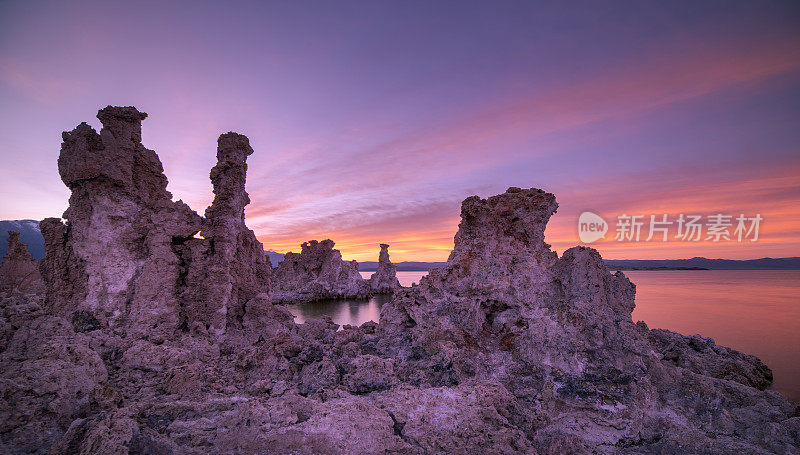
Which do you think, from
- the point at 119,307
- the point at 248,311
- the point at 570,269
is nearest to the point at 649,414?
the point at 570,269

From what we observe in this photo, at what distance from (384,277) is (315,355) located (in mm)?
54115

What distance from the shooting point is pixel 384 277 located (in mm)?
62250

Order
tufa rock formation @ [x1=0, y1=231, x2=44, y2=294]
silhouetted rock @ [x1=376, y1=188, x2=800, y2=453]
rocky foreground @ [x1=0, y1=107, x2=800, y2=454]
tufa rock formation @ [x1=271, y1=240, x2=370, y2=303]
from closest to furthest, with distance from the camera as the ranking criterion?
rocky foreground @ [x1=0, y1=107, x2=800, y2=454]
silhouetted rock @ [x1=376, y1=188, x2=800, y2=453]
tufa rock formation @ [x1=0, y1=231, x2=44, y2=294]
tufa rock formation @ [x1=271, y1=240, x2=370, y2=303]

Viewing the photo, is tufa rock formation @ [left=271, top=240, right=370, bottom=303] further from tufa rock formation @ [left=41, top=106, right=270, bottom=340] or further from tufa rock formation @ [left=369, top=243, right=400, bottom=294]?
tufa rock formation @ [left=41, top=106, right=270, bottom=340]

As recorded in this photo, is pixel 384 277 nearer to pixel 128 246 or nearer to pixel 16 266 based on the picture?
pixel 16 266

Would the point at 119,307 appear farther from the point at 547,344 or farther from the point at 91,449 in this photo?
the point at 547,344

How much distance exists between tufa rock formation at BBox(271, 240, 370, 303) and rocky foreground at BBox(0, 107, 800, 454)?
42787 millimetres

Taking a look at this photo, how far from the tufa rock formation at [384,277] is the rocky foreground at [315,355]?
157 feet

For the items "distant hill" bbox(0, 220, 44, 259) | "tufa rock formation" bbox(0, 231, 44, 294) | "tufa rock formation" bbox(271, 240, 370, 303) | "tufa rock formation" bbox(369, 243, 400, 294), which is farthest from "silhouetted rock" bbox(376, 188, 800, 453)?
"distant hill" bbox(0, 220, 44, 259)

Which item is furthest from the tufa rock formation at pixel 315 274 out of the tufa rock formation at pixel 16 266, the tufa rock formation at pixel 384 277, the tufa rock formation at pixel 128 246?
the tufa rock formation at pixel 128 246

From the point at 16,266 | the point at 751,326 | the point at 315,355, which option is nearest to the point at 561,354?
the point at 315,355

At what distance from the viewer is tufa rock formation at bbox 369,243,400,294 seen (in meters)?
60.7

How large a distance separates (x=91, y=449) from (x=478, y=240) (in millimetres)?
8860

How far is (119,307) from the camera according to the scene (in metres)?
8.90
